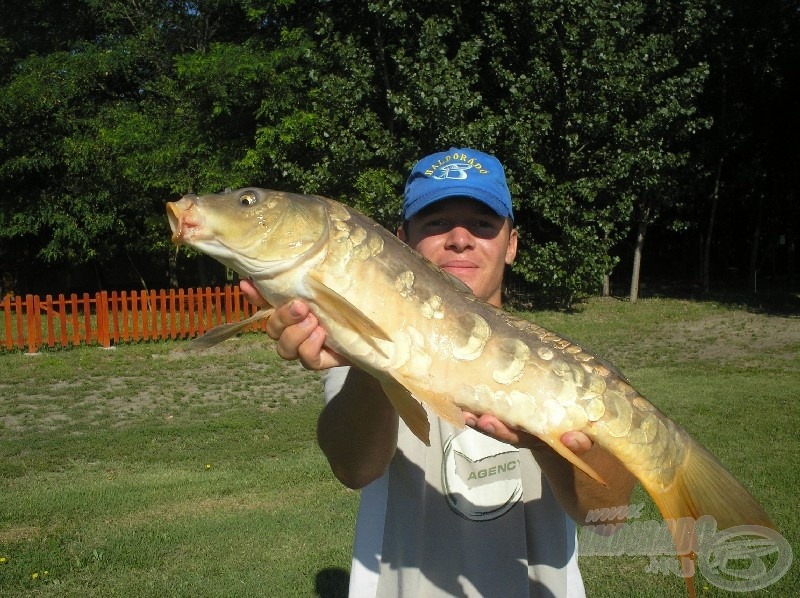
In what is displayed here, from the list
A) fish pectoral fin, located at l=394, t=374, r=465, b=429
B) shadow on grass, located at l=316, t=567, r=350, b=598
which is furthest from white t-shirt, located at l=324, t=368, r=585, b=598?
shadow on grass, located at l=316, t=567, r=350, b=598

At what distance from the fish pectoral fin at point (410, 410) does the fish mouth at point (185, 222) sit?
0.75 metres

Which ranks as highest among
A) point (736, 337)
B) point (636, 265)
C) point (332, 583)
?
point (332, 583)

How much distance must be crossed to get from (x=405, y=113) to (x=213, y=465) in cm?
1310

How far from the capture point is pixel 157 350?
15422 millimetres

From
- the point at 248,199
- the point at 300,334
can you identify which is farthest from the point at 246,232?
the point at 300,334

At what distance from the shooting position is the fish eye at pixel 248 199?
101 inches

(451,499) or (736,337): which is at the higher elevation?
(451,499)

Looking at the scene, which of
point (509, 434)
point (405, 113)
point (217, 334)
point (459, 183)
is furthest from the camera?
point (405, 113)

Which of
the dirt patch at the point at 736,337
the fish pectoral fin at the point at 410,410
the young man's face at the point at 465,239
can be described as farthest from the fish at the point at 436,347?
the dirt patch at the point at 736,337

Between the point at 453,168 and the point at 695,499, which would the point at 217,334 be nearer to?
the point at 453,168

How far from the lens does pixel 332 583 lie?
17.9ft

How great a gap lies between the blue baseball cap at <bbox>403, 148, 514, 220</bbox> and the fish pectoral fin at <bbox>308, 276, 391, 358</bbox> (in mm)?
893

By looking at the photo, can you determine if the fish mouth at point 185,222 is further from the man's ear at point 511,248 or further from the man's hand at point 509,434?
the man's ear at point 511,248

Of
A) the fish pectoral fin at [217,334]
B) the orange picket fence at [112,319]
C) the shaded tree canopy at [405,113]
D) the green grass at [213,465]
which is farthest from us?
the shaded tree canopy at [405,113]
